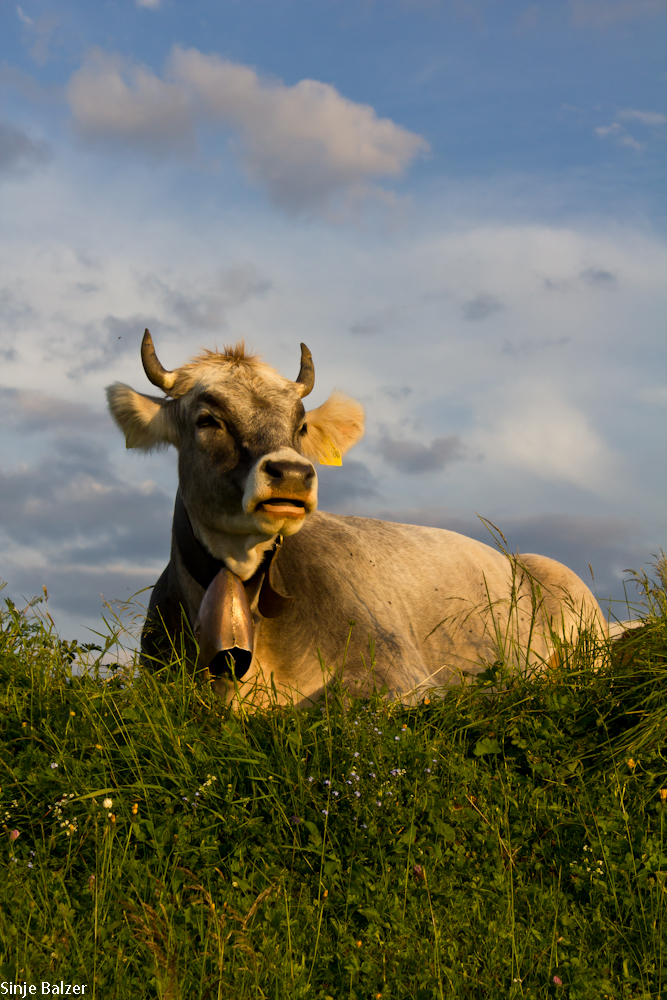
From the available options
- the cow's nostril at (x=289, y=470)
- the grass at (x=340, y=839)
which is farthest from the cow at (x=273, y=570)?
the grass at (x=340, y=839)

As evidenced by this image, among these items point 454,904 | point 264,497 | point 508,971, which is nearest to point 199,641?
point 264,497

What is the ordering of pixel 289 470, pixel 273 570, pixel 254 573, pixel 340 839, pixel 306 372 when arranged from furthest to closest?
pixel 306 372
pixel 273 570
pixel 254 573
pixel 289 470
pixel 340 839

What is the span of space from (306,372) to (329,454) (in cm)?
84

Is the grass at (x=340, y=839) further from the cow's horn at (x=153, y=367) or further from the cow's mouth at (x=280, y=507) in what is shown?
the cow's horn at (x=153, y=367)

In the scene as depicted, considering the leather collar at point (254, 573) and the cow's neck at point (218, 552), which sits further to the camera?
the leather collar at point (254, 573)

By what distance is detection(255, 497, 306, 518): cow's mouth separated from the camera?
5553 millimetres

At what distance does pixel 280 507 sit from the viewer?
5.55 meters

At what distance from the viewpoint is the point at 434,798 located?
4.34m

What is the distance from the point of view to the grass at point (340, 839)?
3492 millimetres

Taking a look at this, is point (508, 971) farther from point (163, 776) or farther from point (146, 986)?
point (163, 776)

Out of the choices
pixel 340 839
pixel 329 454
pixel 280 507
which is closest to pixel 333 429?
pixel 329 454

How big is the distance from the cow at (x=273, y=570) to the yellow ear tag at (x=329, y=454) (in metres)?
0.01

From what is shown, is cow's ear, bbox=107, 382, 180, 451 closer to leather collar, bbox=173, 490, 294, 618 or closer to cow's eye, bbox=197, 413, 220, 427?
cow's eye, bbox=197, 413, 220, 427

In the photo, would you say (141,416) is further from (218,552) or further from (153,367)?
(218,552)
